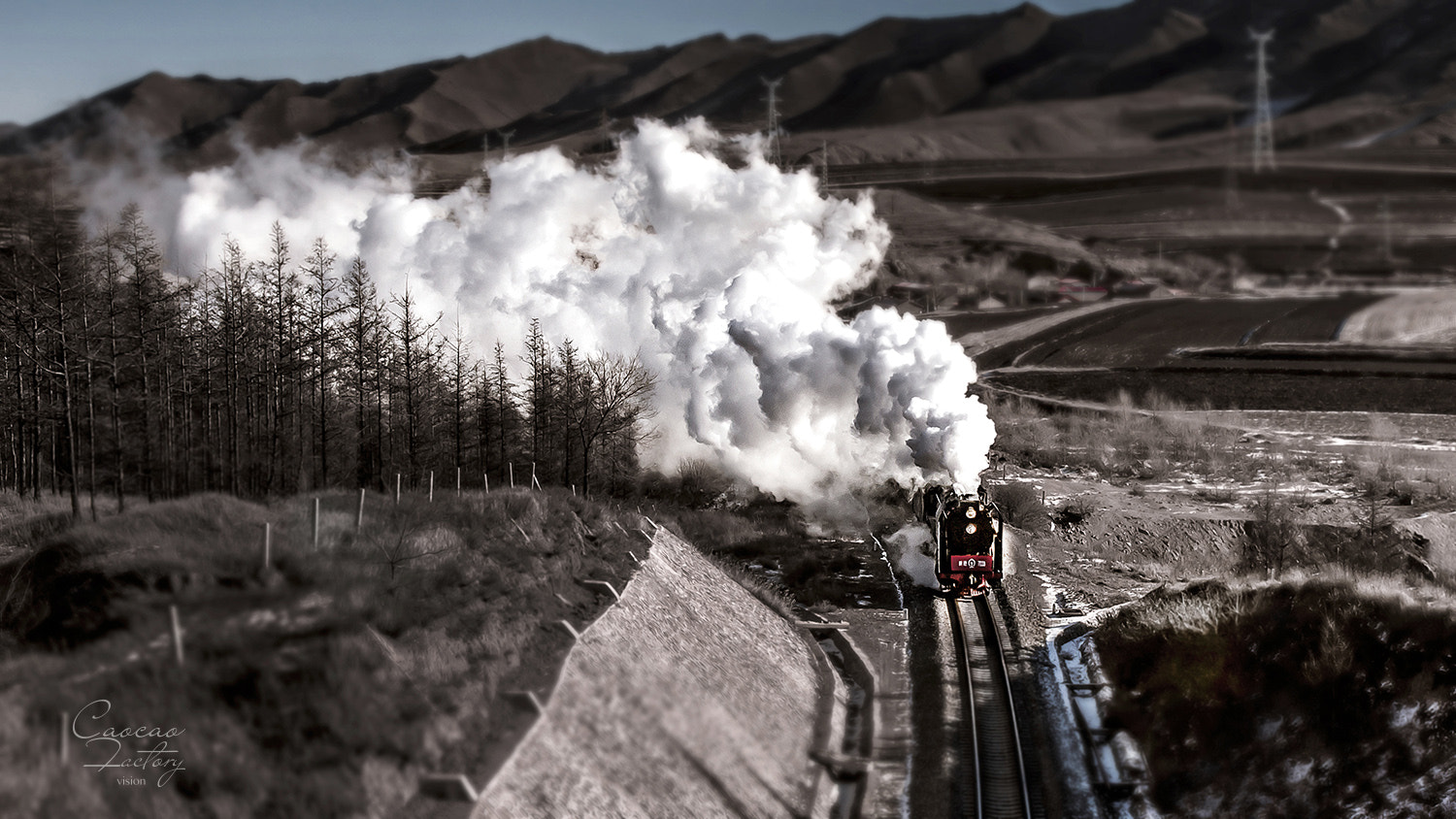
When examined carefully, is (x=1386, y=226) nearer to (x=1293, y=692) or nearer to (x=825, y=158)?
(x=1293, y=692)

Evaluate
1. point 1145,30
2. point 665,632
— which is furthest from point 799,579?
point 1145,30

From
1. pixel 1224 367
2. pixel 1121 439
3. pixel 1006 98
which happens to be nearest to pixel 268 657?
pixel 1121 439

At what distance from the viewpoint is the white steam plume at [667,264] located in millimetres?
56375

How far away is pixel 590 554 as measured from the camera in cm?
3155

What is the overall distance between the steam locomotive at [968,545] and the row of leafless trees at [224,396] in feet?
55.1

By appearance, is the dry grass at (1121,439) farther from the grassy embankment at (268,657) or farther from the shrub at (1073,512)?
the grassy embankment at (268,657)

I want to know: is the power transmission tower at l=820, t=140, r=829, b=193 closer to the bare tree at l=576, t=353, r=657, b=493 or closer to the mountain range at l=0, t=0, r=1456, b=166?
the mountain range at l=0, t=0, r=1456, b=166

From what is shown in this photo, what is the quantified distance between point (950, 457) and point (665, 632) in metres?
17.9

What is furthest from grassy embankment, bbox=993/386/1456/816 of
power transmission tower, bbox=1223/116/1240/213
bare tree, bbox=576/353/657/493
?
bare tree, bbox=576/353/657/493

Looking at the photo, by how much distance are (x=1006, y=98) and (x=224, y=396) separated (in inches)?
2303

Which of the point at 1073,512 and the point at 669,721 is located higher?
the point at 669,721

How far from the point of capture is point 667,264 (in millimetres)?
77750

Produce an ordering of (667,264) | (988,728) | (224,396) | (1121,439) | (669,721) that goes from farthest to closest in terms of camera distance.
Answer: (667,264) < (1121,439) < (224,396) < (988,728) < (669,721)

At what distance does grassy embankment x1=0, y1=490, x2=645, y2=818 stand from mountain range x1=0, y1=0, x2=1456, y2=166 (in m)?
32.5
